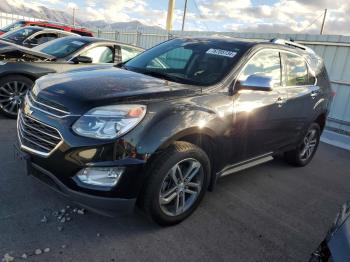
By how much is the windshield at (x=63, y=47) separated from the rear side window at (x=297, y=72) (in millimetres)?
4112

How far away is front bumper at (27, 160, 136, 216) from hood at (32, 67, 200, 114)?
0.58 meters

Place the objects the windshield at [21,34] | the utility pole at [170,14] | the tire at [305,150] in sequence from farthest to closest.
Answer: the utility pole at [170,14] < the windshield at [21,34] < the tire at [305,150]

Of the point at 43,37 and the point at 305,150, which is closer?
the point at 305,150

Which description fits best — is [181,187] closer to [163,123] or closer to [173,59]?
[163,123]

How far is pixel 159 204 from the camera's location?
9.27ft

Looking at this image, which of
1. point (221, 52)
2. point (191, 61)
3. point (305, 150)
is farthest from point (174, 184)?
point (305, 150)

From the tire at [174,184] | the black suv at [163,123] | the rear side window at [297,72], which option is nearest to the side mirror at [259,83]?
the black suv at [163,123]

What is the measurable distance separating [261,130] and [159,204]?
1602 mm

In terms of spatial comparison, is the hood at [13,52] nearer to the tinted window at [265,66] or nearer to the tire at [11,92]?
the tire at [11,92]

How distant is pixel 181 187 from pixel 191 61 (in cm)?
150

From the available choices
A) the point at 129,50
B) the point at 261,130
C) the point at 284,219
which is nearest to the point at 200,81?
the point at 261,130

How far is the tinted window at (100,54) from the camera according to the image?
651 cm

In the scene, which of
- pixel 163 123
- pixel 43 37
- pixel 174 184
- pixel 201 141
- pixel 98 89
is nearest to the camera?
pixel 163 123

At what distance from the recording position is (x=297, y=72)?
4.45m
